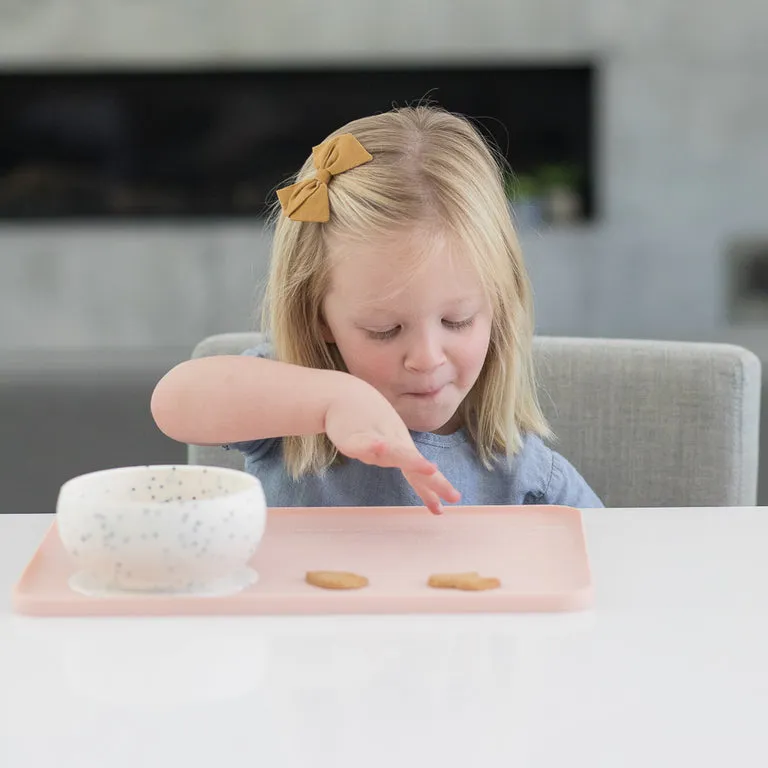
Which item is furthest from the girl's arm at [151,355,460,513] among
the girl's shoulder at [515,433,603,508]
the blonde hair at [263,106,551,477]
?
the girl's shoulder at [515,433,603,508]

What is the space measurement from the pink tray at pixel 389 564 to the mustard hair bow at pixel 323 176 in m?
0.38

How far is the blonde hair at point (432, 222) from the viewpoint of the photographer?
113 centimetres

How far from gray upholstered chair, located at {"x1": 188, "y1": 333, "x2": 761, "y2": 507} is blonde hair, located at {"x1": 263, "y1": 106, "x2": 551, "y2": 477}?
0.06 m

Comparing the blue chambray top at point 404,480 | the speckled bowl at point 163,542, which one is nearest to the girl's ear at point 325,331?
the blue chambray top at point 404,480

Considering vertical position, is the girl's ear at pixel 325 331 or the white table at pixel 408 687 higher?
the girl's ear at pixel 325 331

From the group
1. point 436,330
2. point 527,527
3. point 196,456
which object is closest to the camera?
point 527,527

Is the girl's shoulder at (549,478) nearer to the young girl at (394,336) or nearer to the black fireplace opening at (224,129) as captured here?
the young girl at (394,336)

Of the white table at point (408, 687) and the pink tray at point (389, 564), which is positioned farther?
the pink tray at point (389, 564)

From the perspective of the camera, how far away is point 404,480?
1239mm

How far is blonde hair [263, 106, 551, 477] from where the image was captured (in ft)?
3.70

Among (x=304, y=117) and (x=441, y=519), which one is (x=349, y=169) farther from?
(x=304, y=117)

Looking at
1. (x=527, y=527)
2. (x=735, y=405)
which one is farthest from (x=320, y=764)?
(x=735, y=405)

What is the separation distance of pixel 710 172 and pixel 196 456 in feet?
13.8

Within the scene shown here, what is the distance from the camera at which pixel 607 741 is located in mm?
502
